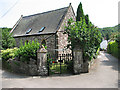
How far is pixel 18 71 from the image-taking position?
10398mm

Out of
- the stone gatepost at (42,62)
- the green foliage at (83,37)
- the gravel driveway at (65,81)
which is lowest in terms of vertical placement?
the gravel driveway at (65,81)

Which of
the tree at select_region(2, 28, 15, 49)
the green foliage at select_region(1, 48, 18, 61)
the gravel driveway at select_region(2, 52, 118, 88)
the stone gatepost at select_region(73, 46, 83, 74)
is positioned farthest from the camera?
the tree at select_region(2, 28, 15, 49)

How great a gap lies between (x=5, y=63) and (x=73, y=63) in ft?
25.9

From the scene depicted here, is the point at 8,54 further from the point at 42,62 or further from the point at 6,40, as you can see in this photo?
the point at 42,62

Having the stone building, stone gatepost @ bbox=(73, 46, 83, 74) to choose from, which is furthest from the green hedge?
stone gatepost @ bbox=(73, 46, 83, 74)

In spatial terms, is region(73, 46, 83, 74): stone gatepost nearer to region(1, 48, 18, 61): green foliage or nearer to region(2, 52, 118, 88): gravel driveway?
region(2, 52, 118, 88): gravel driveway

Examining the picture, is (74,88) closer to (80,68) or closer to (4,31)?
(80,68)

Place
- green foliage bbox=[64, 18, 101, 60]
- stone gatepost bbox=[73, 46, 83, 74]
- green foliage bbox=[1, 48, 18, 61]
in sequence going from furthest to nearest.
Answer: green foliage bbox=[1, 48, 18, 61] → green foliage bbox=[64, 18, 101, 60] → stone gatepost bbox=[73, 46, 83, 74]

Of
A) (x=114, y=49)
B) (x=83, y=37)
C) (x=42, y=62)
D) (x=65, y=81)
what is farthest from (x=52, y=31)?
(x=114, y=49)

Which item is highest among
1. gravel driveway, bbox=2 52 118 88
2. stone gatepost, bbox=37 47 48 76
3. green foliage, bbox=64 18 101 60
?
green foliage, bbox=64 18 101 60

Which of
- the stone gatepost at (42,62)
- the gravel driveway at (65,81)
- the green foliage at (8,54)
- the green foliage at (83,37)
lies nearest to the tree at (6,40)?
the green foliage at (8,54)

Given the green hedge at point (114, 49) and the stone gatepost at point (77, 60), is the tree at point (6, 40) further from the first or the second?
the green hedge at point (114, 49)

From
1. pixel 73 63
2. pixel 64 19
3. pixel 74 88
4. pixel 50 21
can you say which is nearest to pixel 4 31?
pixel 50 21

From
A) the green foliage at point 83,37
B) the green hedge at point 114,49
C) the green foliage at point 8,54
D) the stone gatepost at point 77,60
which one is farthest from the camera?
the green hedge at point 114,49
